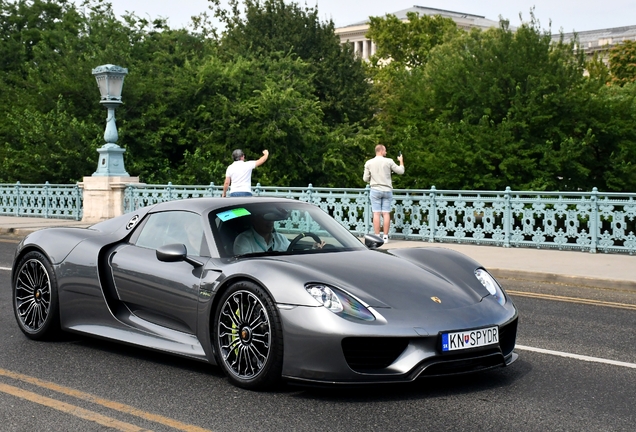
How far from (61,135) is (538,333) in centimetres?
2680

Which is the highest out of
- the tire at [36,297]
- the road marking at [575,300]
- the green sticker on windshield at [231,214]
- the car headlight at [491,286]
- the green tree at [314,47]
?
the green tree at [314,47]

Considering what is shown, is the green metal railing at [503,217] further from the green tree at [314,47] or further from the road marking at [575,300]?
the green tree at [314,47]

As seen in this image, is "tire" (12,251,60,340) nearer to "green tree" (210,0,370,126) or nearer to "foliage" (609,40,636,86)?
"green tree" (210,0,370,126)

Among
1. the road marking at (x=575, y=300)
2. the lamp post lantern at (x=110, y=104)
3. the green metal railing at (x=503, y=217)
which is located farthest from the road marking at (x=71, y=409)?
the lamp post lantern at (x=110, y=104)

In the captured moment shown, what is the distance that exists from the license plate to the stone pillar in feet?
65.7

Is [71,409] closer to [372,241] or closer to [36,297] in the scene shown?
[36,297]

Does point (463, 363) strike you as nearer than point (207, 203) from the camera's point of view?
Yes

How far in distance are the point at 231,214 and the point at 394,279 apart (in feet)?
4.50

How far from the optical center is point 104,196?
24.8 m

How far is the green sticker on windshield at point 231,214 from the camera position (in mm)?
6562

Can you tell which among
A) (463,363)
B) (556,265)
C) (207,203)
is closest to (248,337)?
(463,363)

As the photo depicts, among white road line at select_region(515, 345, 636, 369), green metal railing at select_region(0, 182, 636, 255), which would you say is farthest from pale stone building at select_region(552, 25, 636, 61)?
white road line at select_region(515, 345, 636, 369)

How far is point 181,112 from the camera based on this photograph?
36125 millimetres

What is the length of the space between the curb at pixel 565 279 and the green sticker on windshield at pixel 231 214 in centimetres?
715
